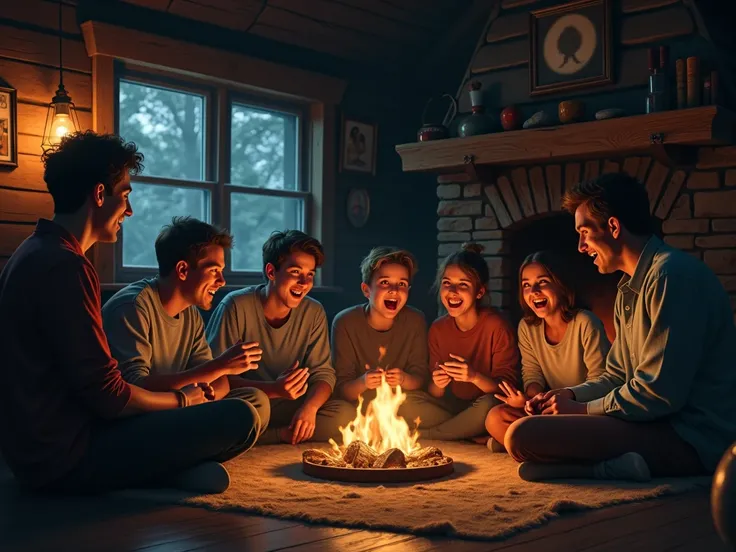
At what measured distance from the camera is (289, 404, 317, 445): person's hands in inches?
163

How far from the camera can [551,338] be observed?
4262 millimetres

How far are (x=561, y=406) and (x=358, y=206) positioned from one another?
3442 mm

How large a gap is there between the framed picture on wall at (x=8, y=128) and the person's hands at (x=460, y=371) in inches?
95.7

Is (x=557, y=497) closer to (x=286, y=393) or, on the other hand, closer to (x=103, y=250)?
(x=286, y=393)

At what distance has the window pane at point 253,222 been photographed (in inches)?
236

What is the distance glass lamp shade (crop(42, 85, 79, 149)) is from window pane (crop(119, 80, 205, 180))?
1.66ft

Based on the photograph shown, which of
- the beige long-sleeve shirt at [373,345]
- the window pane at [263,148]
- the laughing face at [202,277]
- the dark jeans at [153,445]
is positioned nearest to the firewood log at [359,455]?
the dark jeans at [153,445]

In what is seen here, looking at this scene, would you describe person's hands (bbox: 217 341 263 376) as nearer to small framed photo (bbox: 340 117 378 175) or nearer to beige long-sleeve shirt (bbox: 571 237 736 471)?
beige long-sleeve shirt (bbox: 571 237 736 471)

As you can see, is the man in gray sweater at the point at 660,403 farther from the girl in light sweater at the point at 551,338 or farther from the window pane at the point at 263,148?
the window pane at the point at 263,148

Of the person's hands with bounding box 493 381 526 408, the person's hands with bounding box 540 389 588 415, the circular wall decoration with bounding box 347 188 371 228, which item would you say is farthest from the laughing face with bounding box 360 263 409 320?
the circular wall decoration with bounding box 347 188 371 228

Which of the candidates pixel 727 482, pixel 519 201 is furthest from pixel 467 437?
pixel 727 482

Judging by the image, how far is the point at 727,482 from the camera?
1857 millimetres

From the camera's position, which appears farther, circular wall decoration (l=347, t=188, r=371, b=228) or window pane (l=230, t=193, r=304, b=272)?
circular wall decoration (l=347, t=188, r=371, b=228)

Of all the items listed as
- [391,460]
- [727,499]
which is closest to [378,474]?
[391,460]
